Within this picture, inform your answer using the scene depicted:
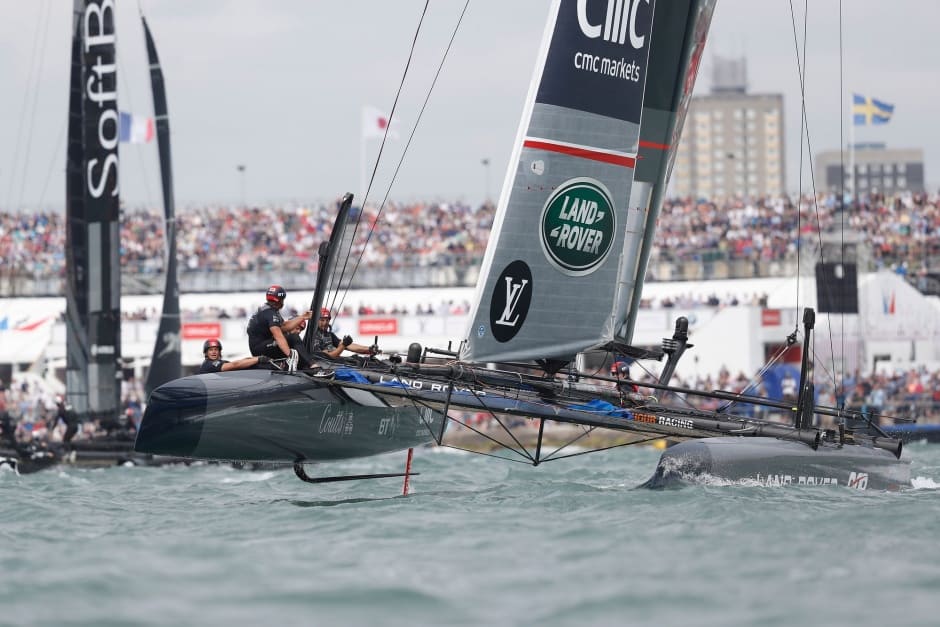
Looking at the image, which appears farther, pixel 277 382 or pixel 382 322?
pixel 382 322

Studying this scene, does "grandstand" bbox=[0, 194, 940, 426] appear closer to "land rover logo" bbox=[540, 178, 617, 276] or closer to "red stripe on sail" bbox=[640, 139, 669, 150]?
"red stripe on sail" bbox=[640, 139, 669, 150]

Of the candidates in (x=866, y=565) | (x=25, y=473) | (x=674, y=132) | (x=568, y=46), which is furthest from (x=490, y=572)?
(x=25, y=473)

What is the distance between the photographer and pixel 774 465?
37.2 ft

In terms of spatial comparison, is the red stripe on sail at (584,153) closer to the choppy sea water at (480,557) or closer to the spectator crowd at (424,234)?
the choppy sea water at (480,557)

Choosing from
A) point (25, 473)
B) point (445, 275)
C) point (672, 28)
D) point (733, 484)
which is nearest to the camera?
point (733, 484)

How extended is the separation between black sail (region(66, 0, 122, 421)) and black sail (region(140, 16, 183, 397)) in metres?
1.07

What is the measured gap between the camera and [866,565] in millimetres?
7770

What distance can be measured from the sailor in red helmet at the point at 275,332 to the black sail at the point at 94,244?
30.6 ft

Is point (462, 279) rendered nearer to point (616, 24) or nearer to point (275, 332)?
point (616, 24)

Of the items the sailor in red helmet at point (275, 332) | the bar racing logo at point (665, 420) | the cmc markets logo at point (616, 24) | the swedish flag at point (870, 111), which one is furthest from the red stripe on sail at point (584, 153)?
the swedish flag at point (870, 111)

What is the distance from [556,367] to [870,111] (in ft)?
103

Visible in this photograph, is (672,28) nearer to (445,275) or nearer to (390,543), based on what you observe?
(390,543)

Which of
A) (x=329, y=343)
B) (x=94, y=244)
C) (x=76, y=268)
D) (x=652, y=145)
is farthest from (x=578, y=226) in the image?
(x=76, y=268)

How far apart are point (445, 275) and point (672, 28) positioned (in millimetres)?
22065
